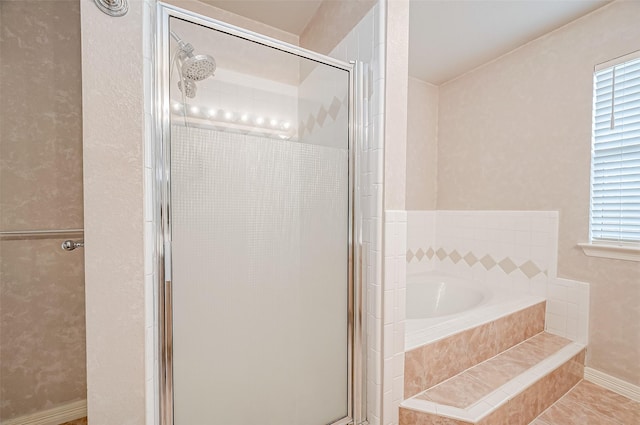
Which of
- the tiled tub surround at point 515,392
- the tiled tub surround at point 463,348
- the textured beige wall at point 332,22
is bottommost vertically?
the tiled tub surround at point 515,392

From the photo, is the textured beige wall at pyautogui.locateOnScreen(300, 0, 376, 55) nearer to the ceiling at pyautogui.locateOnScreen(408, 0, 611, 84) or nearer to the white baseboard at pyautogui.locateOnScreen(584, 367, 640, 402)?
the ceiling at pyautogui.locateOnScreen(408, 0, 611, 84)

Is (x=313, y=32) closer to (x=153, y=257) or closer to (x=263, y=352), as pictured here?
(x=153, y=257)

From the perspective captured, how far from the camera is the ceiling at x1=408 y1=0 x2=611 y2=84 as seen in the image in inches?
65.7

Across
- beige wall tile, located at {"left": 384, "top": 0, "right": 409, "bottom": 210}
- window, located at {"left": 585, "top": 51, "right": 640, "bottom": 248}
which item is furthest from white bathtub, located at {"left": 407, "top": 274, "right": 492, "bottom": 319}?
beige wall tile, located at {"left": 384, "top": 0, "right": 409, "bottom": 210}

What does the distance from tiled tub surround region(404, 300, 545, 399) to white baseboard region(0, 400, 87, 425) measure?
1740mm

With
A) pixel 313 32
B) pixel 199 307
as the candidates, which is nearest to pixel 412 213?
pixel 313 32

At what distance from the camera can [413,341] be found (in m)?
1.30

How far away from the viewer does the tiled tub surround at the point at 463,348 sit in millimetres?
1266

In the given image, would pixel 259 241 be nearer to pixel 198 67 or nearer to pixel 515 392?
pixel 198 67

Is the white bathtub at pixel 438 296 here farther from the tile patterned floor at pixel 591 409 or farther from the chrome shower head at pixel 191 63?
the chrome shower head at pixel 191 63

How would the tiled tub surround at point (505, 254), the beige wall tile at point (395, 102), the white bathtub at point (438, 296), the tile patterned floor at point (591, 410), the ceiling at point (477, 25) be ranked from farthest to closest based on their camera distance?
the white bathtub at point (438, 296)
the tiled tub surround at point (505, 254)
the ceiling at point (477, 25)
the tile patterned floor at point (591, 410)
the beige wall tile at point (395, 102)

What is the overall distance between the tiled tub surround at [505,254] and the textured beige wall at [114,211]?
2324 mm

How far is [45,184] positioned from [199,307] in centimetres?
118

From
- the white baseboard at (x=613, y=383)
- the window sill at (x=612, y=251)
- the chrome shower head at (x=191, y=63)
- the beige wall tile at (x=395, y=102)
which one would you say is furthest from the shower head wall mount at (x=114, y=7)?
the white baseboard at (x=613, y=383)
